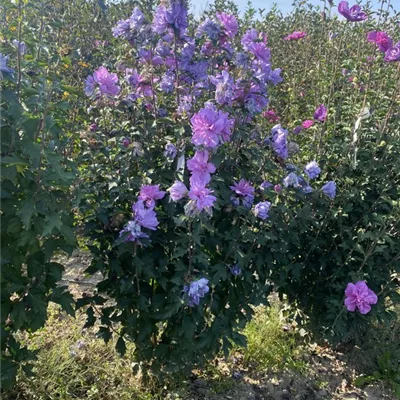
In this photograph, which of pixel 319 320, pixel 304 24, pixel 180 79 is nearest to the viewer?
pixel 180 79

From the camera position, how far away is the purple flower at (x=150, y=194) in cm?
194

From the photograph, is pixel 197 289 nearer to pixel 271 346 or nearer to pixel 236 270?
pixel 236 270

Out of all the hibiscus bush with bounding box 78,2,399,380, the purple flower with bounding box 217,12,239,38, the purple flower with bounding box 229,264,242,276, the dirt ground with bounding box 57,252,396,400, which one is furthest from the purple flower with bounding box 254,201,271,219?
the dirt ground with bounding box 57,252,396,400

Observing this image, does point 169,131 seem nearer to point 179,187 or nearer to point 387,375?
point 179,187

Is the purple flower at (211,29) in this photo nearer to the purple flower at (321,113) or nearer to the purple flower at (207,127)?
the purple flower at (207,127)

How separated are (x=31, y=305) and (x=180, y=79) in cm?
115

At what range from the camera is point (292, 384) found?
113 inches

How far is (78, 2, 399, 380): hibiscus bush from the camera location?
6.51 ft

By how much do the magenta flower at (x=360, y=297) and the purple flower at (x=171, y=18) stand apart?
1.43 m

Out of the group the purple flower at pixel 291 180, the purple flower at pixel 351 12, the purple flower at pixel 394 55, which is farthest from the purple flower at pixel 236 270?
the purple flower at pixel 351 12

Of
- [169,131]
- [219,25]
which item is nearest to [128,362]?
[169,131]

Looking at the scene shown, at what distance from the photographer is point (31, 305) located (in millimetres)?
2066

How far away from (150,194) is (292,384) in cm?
159

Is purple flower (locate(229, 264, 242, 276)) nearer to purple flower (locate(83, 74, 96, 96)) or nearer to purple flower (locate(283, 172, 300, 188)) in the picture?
purple flower (locate(283, 172, 300, 188))
